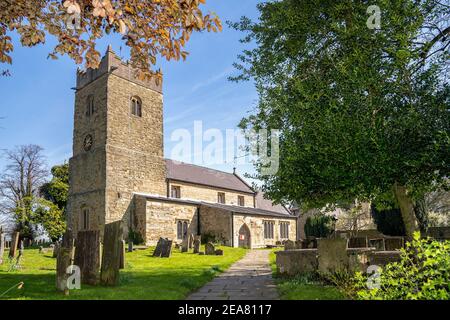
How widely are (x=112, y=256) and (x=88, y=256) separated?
84 cm

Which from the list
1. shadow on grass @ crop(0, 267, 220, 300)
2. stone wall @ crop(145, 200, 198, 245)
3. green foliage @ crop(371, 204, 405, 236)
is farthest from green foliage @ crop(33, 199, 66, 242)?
green foliage @ crop(371, 204, 405, 236)

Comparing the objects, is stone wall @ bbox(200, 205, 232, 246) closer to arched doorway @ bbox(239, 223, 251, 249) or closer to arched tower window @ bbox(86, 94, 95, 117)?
arched doorway @ bbox(239, 223, 251, 249)

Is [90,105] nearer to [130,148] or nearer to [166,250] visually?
[130,148]

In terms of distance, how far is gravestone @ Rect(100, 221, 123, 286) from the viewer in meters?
9.28

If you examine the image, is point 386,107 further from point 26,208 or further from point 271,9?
point 26,208

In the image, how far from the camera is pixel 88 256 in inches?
382


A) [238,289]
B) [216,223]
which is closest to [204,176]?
[216,223]

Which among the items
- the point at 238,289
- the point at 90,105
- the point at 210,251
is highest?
the point at 90,105

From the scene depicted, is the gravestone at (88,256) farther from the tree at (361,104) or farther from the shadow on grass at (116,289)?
the tree at (361,104)

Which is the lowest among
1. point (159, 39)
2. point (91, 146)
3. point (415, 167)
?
point (415, 167)

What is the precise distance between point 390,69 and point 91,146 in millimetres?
28462

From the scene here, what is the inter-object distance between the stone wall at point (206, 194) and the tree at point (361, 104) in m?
27.4

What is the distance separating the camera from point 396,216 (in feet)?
80.1

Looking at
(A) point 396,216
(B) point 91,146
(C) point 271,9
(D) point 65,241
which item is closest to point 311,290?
(D) point 65,241
